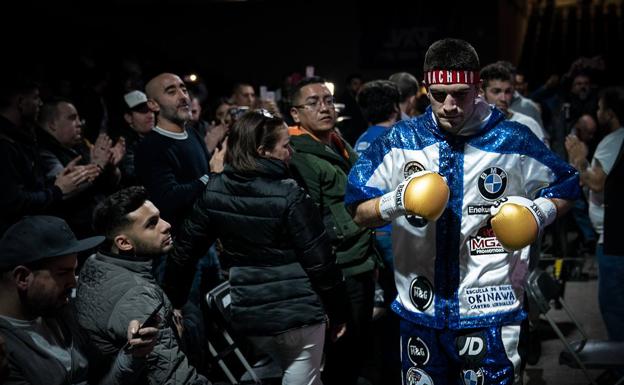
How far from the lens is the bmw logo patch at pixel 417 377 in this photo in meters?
Result: 3.23

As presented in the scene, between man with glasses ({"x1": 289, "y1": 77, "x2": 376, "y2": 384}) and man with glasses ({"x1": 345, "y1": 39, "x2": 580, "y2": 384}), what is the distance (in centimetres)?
107

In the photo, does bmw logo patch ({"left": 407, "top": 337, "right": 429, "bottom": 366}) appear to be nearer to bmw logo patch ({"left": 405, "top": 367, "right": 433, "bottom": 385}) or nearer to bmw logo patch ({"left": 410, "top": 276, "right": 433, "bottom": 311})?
bmw logo patch ({"left": 405, "top": 367, "right": 433, "bottom": 385})

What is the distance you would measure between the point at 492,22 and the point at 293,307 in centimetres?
1207

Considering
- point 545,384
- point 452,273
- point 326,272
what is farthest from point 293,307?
point 545,384

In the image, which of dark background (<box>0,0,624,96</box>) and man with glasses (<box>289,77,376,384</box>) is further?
dark background (<box>0,0,624,96</box>)

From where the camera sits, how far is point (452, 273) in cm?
319

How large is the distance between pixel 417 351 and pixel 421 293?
25 centimetres

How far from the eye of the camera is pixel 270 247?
3.84 meters

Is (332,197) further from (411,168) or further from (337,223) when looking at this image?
(411,168)

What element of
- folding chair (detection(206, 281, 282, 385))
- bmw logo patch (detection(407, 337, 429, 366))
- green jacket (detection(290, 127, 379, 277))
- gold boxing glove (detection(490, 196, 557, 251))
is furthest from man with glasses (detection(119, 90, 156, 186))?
gold boxing glove (detection(490, 196, 557, 251))

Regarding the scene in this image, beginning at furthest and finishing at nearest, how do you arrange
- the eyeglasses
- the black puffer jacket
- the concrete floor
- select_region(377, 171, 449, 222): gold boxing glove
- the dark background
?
the dark background
the concrete floor
the eyeglasses
the black puffer jacket
select_region(377, 171, 449, 222): gold boxing glove

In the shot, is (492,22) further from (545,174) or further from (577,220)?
(545,174)

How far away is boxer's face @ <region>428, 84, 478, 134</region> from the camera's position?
3100mm

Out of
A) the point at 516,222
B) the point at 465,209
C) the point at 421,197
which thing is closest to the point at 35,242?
the point at 421,197
